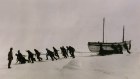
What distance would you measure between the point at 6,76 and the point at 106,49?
26.6m

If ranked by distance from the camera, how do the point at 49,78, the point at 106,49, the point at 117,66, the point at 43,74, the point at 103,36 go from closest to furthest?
the point at 49,78 < the point at 43,74 < the point at 117,66 < the point at 106,49 < the point at 103,36

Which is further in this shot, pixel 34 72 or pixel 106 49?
pixel 106 49

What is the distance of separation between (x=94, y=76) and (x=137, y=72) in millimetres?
2956

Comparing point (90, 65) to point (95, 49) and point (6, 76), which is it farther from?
point (95, 49)

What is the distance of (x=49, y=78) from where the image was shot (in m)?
21.0

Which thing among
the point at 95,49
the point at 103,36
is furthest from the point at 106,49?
the point at 103,36

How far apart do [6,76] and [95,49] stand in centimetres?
2695

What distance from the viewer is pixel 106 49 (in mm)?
47938

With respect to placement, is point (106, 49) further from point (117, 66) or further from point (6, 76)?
point (6, 76)

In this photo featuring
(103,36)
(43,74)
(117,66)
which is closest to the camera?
(43,74)

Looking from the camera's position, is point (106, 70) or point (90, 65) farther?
point (90, 65)

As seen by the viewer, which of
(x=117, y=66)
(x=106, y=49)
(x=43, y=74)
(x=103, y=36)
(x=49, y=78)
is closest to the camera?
(x=49, y=78)

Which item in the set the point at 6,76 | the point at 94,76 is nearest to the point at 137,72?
the point at 94,76

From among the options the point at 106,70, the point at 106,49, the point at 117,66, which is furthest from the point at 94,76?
the point at 106,49
